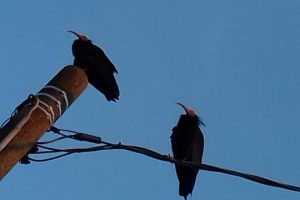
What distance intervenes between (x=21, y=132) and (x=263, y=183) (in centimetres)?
119

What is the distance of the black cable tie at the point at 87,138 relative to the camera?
364 cm

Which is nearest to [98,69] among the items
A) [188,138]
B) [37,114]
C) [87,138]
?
[188,138]

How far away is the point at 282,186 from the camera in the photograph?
3.23 metres

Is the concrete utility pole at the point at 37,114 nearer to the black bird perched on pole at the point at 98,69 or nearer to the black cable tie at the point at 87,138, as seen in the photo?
the black cable tie at the point at 87,138

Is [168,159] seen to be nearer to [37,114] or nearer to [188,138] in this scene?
[37,114]

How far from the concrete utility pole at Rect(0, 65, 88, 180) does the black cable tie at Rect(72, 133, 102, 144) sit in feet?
0.94

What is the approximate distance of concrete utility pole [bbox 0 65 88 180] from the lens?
2.93m

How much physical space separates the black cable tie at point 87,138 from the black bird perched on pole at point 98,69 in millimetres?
1400

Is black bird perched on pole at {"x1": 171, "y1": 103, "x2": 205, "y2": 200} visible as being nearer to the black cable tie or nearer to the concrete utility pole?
the black cable tie

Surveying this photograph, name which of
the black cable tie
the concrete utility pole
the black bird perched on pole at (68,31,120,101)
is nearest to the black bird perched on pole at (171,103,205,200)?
the black bird perched on pole at (68,31,120,101)

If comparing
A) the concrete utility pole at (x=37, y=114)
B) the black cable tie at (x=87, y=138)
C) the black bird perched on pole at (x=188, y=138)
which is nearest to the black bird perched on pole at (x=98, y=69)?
the black bird perched on pole at (x=188, y=138)

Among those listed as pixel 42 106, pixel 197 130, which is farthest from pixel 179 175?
pixel 42 106

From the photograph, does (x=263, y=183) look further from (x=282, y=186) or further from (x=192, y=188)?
(x=192, y=188)

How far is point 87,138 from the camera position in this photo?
3695mm
